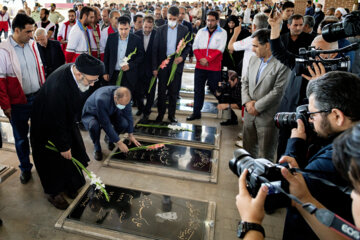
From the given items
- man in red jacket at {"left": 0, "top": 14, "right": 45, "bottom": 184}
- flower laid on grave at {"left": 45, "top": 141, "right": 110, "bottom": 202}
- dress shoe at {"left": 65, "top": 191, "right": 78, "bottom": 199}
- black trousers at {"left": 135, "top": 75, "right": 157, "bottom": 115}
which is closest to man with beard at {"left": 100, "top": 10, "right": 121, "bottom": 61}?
black trousers at {"left": 135, "top": 75, "right": 157, "bottom": 115}

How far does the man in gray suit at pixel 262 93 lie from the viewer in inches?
101

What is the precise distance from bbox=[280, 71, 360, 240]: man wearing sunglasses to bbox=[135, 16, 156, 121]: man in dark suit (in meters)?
3.22

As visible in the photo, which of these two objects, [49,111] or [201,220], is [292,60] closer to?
[201,220]

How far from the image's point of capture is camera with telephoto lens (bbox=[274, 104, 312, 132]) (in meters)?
1.46

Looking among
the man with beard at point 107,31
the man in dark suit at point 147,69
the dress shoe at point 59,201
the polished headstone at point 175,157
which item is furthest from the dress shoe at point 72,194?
the man with beard at point 107,31

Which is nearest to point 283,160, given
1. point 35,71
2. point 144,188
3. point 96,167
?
point 144,188

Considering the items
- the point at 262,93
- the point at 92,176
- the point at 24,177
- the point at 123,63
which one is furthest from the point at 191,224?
the point at 123,63

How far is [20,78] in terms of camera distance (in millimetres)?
2533

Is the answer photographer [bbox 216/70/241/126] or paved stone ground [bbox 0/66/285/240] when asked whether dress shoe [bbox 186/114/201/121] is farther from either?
paved stone ground [bbox 0/66/285/240]

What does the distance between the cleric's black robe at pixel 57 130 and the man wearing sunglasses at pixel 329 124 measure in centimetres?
184

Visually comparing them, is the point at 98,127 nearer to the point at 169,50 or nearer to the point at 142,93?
the point at 142,93

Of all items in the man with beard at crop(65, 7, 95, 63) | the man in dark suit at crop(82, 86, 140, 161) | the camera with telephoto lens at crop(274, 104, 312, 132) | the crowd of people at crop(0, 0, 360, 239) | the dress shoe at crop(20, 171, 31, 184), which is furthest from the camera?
the man with beard at crop(65, 7, 95, 63)

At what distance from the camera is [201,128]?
158 inches

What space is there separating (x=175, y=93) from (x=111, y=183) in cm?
190
